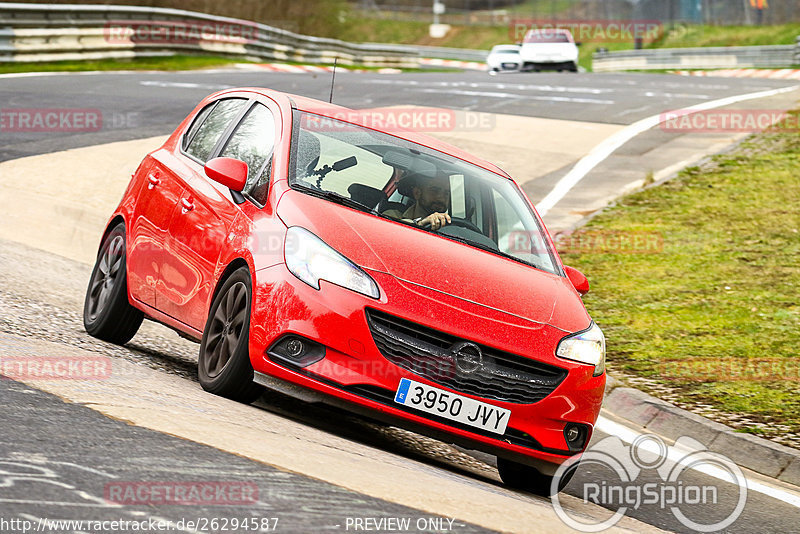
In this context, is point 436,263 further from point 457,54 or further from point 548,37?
point 457,54

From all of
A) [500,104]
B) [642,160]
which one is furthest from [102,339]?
[500,104]

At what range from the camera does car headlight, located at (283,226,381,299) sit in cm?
539

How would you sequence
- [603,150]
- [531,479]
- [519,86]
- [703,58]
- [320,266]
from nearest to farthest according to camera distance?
1. [320,266]
2. [531,479]
3. [603,150]
4. [519,86]
5. [703,58]

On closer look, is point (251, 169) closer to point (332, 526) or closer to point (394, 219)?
point (394, 219)

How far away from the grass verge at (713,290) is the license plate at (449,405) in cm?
266

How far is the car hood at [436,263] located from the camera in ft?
18.3

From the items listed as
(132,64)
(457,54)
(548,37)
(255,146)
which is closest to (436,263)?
(255,146)

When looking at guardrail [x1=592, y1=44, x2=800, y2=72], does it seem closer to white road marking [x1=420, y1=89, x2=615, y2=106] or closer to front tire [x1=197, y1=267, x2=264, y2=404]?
white road marking [x1=420, y1=89, x2=615, y2=106]

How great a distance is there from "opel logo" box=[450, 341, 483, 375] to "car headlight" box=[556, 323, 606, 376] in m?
0.45

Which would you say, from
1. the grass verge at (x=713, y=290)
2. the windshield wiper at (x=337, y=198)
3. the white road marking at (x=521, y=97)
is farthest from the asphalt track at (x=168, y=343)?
the grass verge at (x=713, y=290)

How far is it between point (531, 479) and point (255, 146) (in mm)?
2477

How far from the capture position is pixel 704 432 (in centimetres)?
739

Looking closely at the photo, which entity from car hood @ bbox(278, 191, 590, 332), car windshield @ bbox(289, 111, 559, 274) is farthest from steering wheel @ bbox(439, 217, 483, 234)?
car hood @ bbox(278, 191, 590, 332)

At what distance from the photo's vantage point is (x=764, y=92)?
26266 mm
